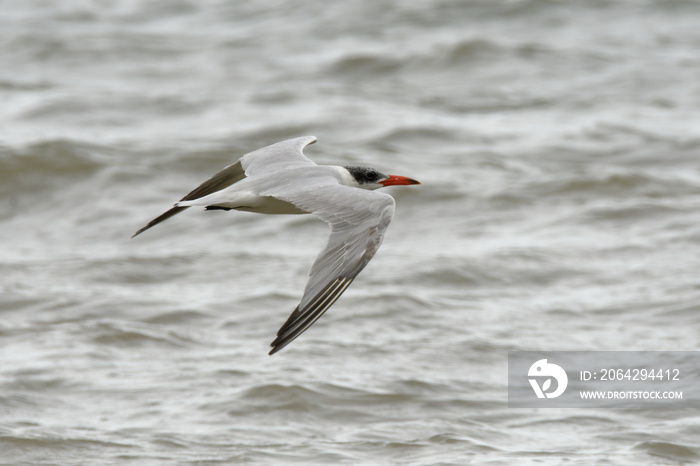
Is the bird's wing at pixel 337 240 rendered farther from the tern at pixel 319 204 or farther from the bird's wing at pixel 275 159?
the bird's wing at pixel 275 159

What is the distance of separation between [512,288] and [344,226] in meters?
3.92

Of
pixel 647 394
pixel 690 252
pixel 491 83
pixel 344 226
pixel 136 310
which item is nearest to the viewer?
pixel 344 226

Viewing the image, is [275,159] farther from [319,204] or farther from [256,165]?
[319,204]

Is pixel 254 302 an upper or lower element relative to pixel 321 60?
lower

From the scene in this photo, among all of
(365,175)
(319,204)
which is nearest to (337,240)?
(319,204)

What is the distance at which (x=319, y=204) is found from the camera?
192 inches

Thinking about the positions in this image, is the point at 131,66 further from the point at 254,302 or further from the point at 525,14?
the point at 254,302

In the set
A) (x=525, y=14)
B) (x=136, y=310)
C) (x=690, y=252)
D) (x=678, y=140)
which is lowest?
A: (x=136, y=310)

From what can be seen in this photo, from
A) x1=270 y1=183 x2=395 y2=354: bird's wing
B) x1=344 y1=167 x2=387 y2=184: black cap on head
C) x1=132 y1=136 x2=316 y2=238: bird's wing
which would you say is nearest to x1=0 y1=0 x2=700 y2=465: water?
x1=132 y1=136 x2=316 y2=238: bird's wing

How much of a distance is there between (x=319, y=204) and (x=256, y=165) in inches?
38.7

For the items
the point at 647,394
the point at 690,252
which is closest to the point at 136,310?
the point at 647,394

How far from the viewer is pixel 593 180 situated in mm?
10312

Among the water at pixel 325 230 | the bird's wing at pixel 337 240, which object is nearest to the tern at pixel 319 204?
the bird's wing at pixel 337 240

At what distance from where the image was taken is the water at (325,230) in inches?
257
